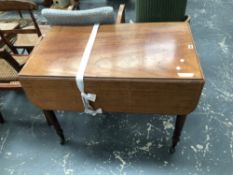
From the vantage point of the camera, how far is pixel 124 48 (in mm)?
1156

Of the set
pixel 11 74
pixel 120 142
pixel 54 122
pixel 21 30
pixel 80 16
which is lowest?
pixel 120 142

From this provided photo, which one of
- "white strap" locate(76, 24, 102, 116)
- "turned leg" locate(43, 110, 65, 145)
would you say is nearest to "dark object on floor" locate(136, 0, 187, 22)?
"white strap" locate(76, 24, 102, 116)

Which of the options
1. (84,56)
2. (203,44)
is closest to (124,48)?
(84,56)

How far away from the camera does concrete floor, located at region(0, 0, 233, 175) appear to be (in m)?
1.42

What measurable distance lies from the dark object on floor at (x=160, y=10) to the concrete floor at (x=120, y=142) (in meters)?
0.71

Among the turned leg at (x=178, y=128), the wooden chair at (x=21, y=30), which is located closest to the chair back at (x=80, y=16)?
the wooden chair at (x=21, y=30)

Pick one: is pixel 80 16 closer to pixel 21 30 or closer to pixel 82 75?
pixel 82 75

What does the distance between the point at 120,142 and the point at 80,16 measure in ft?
2.94

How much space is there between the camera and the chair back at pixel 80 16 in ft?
4.13

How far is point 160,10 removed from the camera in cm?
151

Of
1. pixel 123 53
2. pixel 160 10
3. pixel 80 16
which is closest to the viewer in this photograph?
pixel 123 53

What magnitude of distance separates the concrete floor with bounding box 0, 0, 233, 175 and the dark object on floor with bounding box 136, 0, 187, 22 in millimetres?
706

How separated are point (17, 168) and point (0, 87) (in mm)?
653

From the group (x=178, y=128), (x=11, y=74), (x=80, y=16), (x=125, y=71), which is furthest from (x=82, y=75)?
(x=11, y=74)
